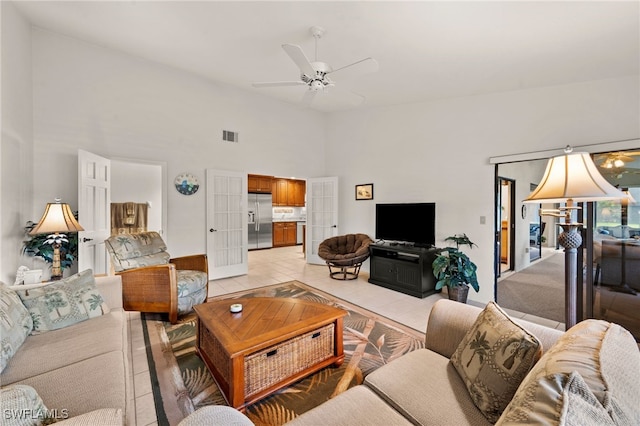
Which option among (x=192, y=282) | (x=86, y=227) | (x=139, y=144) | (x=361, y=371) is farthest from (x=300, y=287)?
(x=139, y=144)

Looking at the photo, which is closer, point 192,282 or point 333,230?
point 192,282

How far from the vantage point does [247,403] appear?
1701mm

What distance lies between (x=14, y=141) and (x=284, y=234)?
22.0ft

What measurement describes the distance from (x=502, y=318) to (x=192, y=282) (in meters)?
3.05

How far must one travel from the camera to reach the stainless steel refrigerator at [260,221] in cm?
813

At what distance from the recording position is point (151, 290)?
9.57ft

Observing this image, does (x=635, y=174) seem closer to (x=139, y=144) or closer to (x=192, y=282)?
(x=192, y=282)

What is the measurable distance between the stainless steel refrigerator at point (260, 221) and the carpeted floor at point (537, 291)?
6.16 metres

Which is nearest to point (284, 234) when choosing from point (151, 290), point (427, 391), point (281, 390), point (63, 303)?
point (151, 290)

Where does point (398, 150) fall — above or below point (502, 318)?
above

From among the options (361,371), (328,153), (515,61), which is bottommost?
(361,371)

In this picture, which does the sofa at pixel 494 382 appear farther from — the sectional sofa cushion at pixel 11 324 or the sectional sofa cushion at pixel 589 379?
the sectional sofa cushion at pixel 11 324

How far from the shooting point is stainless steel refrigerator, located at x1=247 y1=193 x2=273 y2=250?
813 cm

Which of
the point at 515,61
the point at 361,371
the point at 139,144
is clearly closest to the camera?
the point at 361,371
